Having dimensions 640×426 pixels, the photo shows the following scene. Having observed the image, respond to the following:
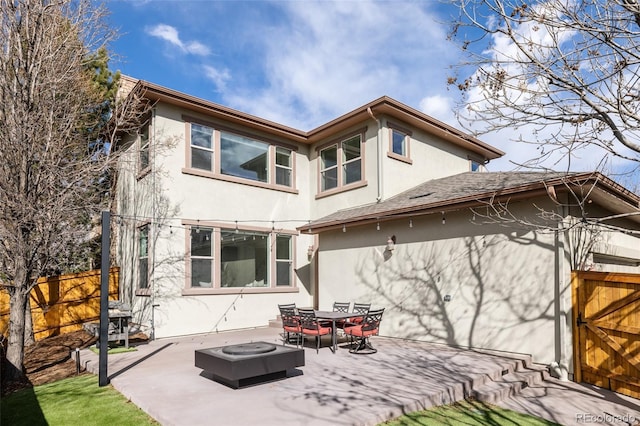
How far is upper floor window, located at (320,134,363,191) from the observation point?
13094mm

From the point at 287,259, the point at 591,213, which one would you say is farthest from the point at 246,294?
the point at 591,213

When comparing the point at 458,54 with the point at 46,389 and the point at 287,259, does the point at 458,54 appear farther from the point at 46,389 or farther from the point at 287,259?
the point at 287,259

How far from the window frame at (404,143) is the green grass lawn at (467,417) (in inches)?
317

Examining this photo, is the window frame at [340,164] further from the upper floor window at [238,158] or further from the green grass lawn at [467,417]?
the green grass lawn at [467,417]

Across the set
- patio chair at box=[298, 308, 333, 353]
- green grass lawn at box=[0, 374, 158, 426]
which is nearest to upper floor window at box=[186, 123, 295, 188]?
patio chair at box=[298, 308, 333, 353]

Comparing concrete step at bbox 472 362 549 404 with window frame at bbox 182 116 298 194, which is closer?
concrete step at bbox 472 362 549 404

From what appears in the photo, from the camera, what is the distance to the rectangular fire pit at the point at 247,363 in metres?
5.86

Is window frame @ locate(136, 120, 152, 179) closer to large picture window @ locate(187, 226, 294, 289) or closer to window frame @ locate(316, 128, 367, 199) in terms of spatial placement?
large picture window @ locate(187, 226, 294, 289)

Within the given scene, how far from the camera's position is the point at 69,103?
340 inches

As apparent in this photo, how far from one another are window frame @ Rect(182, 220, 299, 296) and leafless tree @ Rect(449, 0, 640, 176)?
8632mm

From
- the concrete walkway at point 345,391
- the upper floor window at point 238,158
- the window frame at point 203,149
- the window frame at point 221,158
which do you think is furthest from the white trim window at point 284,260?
the concrete walkway at point 345,391

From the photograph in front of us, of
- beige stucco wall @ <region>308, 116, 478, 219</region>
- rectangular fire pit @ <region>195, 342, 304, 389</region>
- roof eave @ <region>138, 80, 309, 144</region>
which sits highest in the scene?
roof eave @ <region>138, 80, 309, 144</region>

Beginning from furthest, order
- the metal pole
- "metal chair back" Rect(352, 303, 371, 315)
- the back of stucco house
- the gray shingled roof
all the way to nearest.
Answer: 1. "metal chair back" Rect(352, 303, 371, 315)
2. the gray shingled roof
3. the back of stucco house
4. the metal pole

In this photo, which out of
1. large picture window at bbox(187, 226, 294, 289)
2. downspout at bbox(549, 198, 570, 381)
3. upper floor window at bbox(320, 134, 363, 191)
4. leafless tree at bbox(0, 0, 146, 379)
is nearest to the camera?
downspout at bbox(549, 198, 570, 381)
